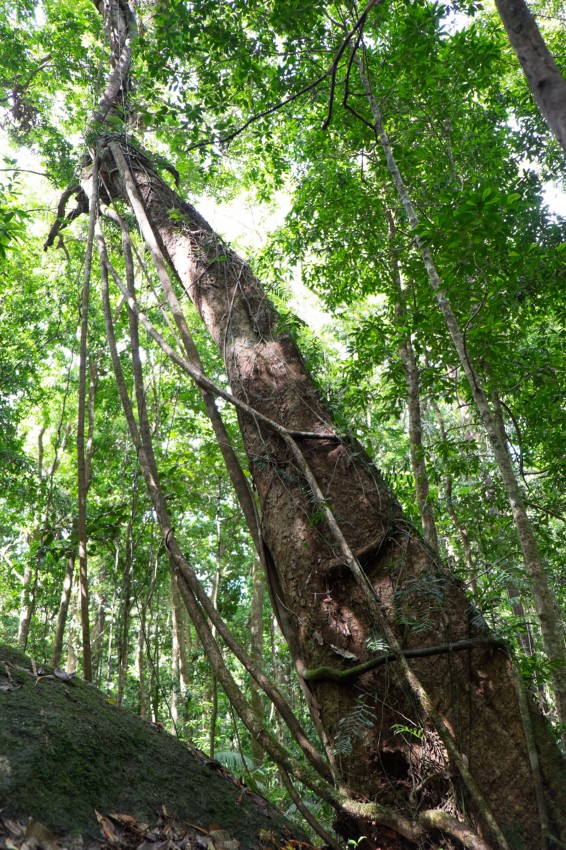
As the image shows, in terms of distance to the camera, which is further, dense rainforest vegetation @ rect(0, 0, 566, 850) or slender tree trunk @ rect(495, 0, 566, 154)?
dense rainforest vegetation @ rect(0, 0, 566, 850)

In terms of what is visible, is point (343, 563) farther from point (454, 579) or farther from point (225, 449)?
point (225, 449)

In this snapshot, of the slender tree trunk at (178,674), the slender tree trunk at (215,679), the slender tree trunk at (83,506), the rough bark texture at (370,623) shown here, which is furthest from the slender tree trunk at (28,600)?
the rough bark texture at (370,623)

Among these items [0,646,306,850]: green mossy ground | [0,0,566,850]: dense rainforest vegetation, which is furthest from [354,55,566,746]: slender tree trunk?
[0,646,306,850]: green mossy ground

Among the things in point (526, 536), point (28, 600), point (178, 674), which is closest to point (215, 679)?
point (526, 536)

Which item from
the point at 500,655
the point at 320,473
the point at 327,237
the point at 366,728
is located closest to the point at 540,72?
the point at 320,473

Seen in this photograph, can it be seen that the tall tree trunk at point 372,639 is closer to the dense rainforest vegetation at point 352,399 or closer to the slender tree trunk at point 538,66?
A: the dense rainforest vegetation at point 352,399

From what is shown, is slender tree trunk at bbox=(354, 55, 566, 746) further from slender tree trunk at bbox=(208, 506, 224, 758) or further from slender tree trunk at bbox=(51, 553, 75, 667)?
slender tree trunk at bbox=(51, 553, 75, 667)

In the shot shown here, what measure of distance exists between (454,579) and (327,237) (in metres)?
4.58

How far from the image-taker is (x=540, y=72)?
5.28 ft

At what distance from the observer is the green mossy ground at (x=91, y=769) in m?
1.60

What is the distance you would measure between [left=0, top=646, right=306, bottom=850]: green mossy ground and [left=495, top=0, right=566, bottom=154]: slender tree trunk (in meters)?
2.23

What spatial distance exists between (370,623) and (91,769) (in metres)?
1.25

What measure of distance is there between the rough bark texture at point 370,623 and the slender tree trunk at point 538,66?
183cm

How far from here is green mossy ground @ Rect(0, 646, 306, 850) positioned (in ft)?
5.24
